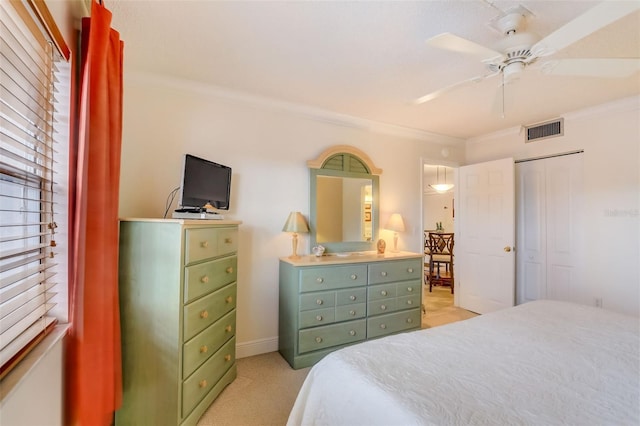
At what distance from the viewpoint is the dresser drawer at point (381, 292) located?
2762mm

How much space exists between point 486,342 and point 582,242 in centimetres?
257

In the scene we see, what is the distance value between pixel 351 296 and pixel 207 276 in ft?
4.45

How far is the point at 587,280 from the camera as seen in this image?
9.92ft

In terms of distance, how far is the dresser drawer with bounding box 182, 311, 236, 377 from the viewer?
65.4 inches

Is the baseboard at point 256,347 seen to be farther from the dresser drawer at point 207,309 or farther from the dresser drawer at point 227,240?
the dresser drawer at point 227,240

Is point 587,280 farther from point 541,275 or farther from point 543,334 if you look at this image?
point 543,334

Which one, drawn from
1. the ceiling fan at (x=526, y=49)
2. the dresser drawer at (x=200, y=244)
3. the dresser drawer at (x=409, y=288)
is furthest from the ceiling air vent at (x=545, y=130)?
the dresser drawer at (x=200, y=244)

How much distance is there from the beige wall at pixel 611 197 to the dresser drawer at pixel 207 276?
3.64 meters

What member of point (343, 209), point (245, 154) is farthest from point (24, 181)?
point (343, 209)

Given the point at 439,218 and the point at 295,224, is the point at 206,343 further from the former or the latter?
the point at 439,218

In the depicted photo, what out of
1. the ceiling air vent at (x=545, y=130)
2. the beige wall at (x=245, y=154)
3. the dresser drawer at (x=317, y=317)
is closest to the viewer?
the beige wall at (x=245, y=154)

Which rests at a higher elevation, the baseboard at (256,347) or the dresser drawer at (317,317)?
the dresser drawer at (317,317)

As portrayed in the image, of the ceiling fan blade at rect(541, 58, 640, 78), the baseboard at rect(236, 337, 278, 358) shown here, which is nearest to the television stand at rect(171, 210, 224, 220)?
the baseboard at rect(236, 337, 278, 358)

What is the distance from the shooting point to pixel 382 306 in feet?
9.28
